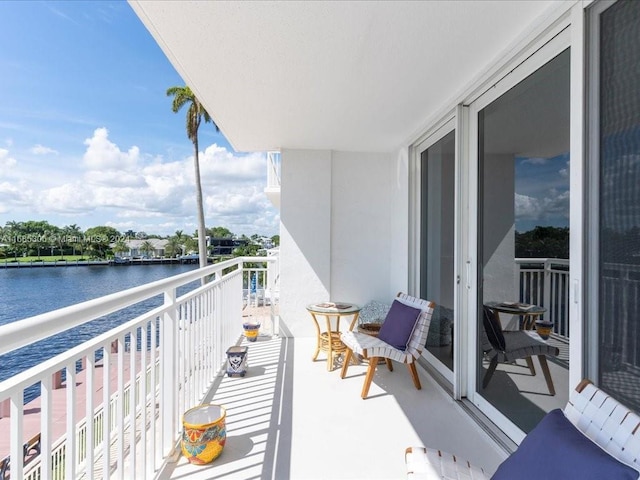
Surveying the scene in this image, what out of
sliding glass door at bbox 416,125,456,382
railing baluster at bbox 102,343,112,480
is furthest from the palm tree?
railing baluster at bbox 102,343,112,480

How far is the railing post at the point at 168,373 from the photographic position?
206cm

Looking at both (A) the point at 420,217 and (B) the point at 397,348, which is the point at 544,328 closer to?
(B) the point at 397,348

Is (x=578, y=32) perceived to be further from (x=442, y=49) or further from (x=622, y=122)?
(x=442, y=49)

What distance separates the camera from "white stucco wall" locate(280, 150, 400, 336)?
4762 millimetres

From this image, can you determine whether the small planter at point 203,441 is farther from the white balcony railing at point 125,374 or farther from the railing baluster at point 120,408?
the railing baluster at point 120,408

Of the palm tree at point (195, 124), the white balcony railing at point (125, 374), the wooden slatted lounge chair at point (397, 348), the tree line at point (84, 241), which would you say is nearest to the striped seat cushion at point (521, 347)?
the wooden slatted lounge chair at point (397, 348)

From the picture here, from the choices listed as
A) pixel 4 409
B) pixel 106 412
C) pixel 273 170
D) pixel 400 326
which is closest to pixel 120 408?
pixel 106 412

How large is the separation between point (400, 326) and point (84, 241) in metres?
20.9

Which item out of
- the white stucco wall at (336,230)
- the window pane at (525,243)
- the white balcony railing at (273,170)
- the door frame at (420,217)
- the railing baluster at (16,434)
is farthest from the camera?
the white balcony railing at (273,170)

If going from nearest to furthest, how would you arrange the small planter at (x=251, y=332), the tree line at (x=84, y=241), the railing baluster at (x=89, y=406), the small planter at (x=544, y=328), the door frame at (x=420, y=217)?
1. the railing baluster at (x=89, y=406)
2. the small planter at (x=544, y=328)
3. the door frame at (x=420, y=217)
4. the small planter at (x=251, y=332)
5. the tree line at (x=84, y=241)

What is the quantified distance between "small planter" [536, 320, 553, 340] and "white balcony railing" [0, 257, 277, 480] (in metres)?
2.11

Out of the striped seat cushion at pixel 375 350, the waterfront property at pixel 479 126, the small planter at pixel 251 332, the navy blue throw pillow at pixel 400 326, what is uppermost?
the waterfront property at pixel 479 126

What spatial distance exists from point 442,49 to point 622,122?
120cm

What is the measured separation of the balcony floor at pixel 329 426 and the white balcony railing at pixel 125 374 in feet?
0.92
